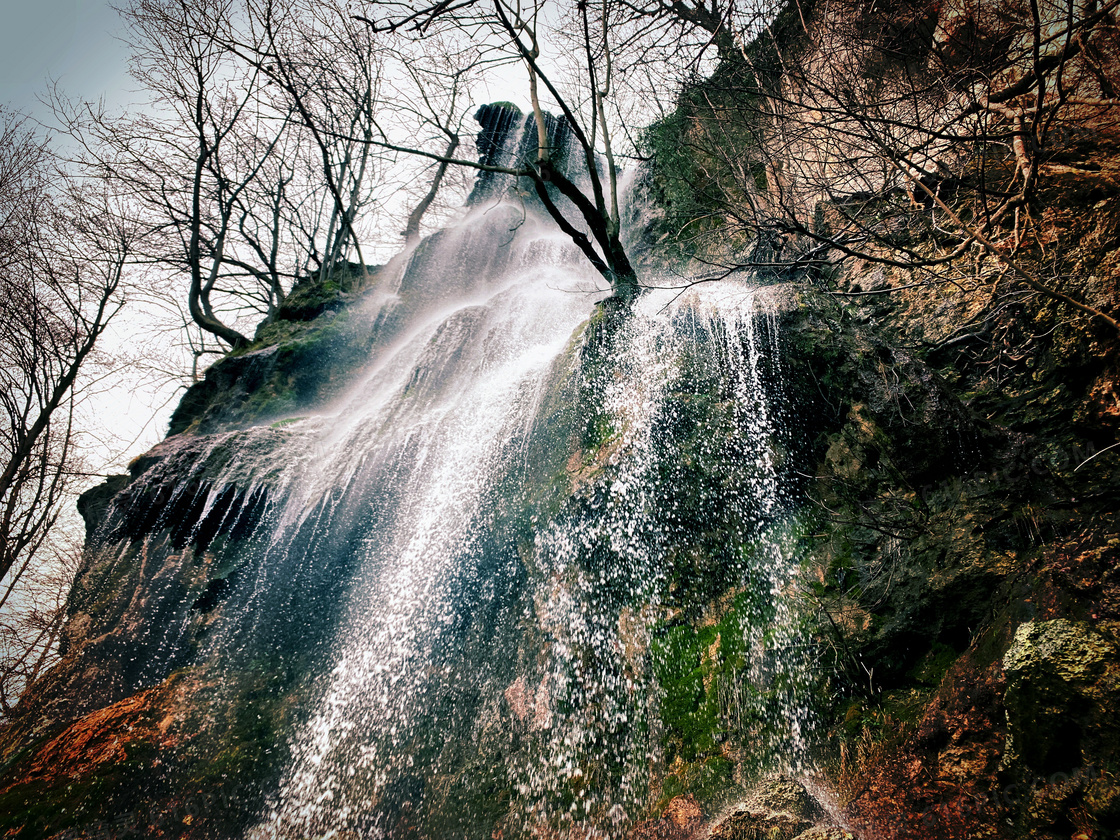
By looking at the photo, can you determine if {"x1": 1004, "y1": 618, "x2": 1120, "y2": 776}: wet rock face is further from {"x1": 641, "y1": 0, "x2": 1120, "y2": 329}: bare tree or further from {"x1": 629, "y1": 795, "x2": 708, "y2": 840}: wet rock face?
{"x1": 629, "y1": 795, "x2": 708, "y2": 840}: wet rock face

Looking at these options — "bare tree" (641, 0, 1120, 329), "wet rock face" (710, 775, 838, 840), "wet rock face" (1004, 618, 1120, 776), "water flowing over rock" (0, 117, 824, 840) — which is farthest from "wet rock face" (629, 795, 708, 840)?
"bare tree" (641, 0, 1120, 329)

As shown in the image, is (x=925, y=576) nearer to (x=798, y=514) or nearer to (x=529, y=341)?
(x=798, y=514)

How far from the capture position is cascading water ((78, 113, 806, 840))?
3.99 m

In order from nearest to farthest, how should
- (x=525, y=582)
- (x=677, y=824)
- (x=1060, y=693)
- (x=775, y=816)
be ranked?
(x=1060, y=693) < (x=775, y=816) < (x=677, y=824) < (x=525, y=582)

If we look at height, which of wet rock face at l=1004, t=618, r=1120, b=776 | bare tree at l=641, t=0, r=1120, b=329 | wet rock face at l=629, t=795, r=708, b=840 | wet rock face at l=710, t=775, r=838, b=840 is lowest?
wet rock face at l=629, t=795, r=708, b=840

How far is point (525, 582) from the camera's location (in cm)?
503

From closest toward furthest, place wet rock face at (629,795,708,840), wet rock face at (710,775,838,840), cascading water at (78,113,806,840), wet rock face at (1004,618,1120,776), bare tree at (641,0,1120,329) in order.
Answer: wet rock face at (1004,618,1120,776) < bare tree at (641,0,1120,329) < wet rock face at (710,775,838,840) < wet rock face at (629,795,708,840) < cascading water at (78,113,806,840)

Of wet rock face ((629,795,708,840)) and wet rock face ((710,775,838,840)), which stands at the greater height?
wet rock face ((710,775,838,840))

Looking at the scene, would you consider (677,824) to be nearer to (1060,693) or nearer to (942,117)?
(1060,693)

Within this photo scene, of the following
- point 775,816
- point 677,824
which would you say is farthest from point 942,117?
point 677,824

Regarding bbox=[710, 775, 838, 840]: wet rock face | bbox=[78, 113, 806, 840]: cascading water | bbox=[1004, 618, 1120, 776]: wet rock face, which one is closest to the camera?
bbox=[1004, 618, 1120, 776]: wet rock face

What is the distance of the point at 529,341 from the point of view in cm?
848

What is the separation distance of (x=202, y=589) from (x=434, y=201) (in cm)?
1265

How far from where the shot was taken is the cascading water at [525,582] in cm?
399
